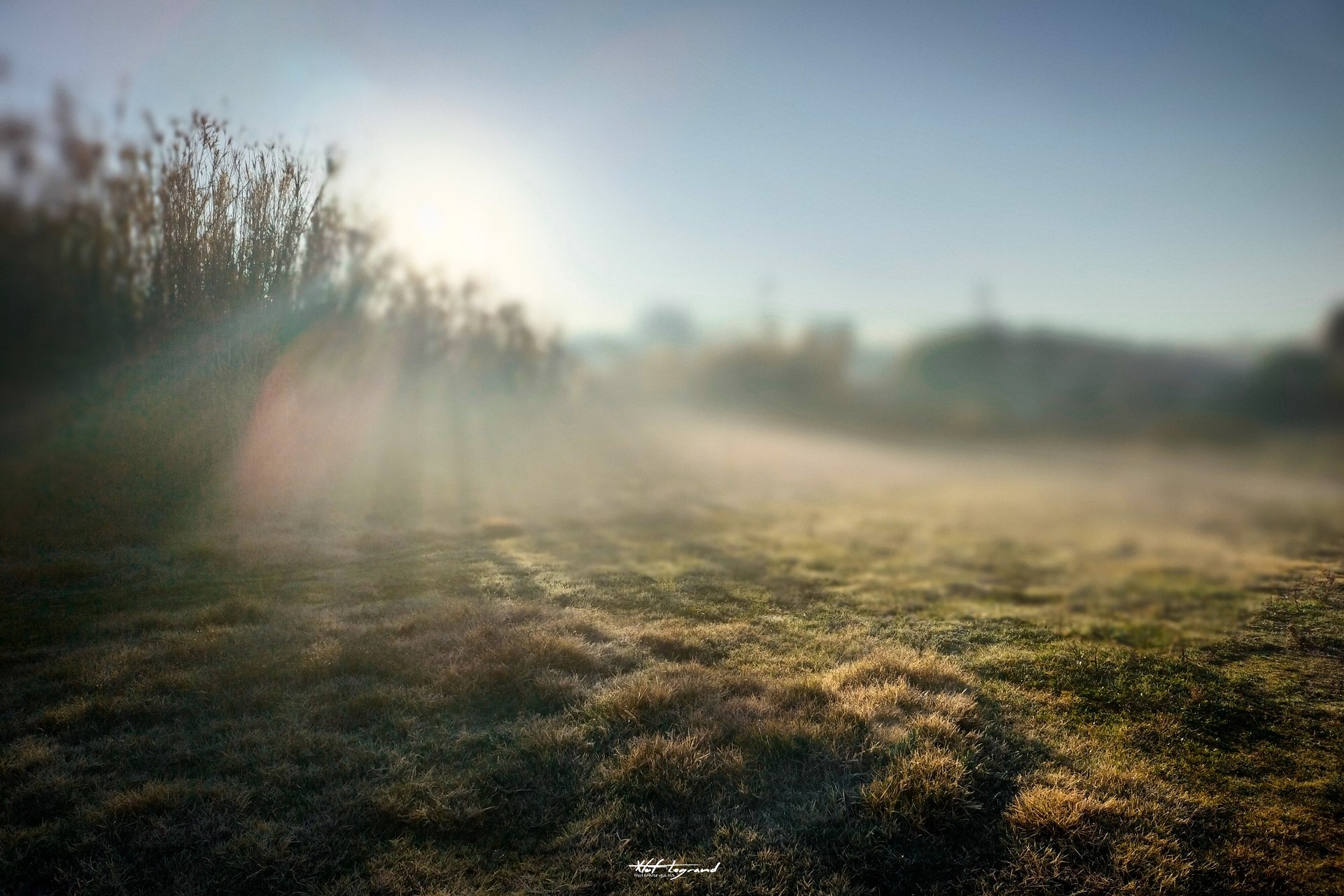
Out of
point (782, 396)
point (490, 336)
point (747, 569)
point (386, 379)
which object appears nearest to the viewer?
point (747, 569)

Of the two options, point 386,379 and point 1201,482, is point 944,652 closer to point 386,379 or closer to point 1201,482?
point 1201,482

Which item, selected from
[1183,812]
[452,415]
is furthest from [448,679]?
[452,415]

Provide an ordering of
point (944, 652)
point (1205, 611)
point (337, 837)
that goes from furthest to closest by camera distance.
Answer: point (944, 652) < point (1205, 611) < point (337, 837)

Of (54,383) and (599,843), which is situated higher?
(54,383)

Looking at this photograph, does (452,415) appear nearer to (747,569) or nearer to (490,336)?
(490,336)

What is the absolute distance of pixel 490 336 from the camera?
19234 mm

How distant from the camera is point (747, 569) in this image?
8125 millimetres

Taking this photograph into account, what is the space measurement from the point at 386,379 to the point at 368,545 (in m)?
6.75

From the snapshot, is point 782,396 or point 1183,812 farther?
point 782,396

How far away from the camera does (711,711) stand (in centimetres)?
457

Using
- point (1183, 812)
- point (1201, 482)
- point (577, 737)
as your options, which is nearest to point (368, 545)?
point (577, 737)

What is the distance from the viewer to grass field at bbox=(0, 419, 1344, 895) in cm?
328

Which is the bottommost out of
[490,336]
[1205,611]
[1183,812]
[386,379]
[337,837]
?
[337,837]

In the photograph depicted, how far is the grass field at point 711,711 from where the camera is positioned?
3.28 m
